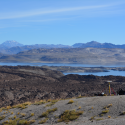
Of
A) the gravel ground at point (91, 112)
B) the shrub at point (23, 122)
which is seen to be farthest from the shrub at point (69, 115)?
the shrub at point (23, 122)

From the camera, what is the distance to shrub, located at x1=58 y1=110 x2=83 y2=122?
36.0ft

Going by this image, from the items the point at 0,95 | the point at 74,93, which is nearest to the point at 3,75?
the point at 0,95

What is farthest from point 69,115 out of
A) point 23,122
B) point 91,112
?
point 23,122

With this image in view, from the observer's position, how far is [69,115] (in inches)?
446

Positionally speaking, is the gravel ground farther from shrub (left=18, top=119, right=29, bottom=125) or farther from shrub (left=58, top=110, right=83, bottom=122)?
shrub (left=18, top=119, right=29, bottom=125)

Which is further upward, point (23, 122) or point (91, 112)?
point (91, 112)

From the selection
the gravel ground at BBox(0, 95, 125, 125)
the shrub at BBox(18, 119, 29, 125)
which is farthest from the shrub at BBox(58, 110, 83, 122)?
the shrub at BBox(18, 119, 29, 125)

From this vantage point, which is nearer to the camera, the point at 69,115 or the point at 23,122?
the point at 69,115

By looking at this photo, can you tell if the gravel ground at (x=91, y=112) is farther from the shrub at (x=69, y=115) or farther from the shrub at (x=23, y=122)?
the shrub at (x=23, y=122)

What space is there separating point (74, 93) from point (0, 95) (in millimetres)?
13309

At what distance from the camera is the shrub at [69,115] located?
36.0ft

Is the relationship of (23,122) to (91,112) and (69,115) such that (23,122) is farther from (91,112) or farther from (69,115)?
(91,112)

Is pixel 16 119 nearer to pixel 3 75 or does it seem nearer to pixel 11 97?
pixel 11 97

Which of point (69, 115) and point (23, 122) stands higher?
point (69, 115)
